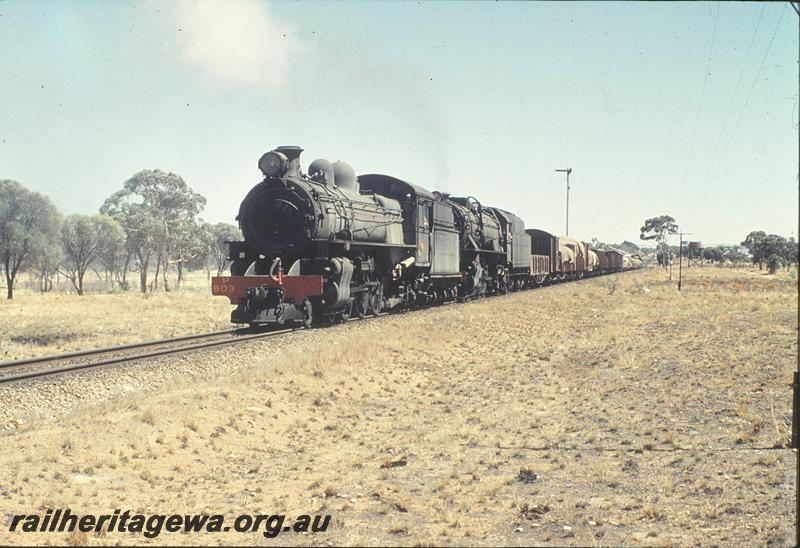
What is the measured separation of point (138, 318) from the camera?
25172mm

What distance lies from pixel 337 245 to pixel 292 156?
8.61ft

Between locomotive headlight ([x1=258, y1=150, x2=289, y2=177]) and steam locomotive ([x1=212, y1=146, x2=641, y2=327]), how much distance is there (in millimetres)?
25

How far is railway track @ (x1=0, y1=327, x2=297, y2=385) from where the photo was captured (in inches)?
442

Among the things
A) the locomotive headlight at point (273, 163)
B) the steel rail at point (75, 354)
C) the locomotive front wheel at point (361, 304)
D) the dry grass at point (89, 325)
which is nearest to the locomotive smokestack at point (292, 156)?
the locomotive headlight at point (273, 163)

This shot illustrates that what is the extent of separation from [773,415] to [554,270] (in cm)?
3955

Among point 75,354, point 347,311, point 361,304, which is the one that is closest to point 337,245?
point 347,311

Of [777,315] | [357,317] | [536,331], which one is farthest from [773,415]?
[777,315]

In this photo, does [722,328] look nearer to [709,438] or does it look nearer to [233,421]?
[709,438]

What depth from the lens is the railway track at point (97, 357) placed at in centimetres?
1122

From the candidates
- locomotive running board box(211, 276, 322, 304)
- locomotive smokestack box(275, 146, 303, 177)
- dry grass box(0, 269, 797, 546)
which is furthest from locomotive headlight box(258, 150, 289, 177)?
dry grass box(0, 269, 797, 546)

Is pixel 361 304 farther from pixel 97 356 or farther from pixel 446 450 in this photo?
pixel 446 450

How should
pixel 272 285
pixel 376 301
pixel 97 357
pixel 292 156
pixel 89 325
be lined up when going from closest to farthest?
pixel 97 357, pixel 272 285, pixel 292 156, pixel 376 301, pixel 89 325

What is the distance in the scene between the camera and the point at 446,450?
29.1ft

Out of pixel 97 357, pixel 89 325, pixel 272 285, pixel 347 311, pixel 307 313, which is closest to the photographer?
pixel 97 357
